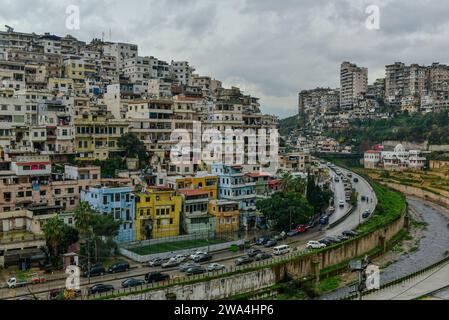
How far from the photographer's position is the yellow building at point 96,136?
76.1ft

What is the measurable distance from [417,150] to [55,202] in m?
35.4

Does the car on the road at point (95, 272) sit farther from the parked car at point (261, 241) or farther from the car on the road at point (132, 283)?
the parked car at point (261, 241)

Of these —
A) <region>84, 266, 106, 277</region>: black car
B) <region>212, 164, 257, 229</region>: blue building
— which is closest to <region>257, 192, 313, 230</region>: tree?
<region>212, 164, 257, 229</region>: blue building

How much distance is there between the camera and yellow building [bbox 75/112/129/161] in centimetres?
2320

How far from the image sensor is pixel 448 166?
4138 centimetres

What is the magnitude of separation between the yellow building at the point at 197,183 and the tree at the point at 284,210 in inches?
80.5

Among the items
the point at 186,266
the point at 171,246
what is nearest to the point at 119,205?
the point at 171,246

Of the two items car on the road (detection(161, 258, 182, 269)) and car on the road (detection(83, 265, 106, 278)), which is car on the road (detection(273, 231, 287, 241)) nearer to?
car on the road (detection(161, 258, 182, 269))

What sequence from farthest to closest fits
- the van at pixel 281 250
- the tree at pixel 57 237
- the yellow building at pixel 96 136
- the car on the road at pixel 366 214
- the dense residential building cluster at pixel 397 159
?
1. the dense residential building cluster at pixel 397 159
2. the car on the road at pixel 366 214
3. the yellow building at pixel 96 136
4. the van at pixel 281 250
5. the tree at pixel 57 237

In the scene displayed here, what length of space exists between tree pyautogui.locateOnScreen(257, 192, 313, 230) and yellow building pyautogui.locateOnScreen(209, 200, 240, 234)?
3.45 feet

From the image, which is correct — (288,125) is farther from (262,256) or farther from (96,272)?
(96,272)

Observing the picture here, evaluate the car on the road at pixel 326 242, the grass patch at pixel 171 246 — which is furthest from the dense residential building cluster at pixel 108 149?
the car on the road at pixel 326 242
